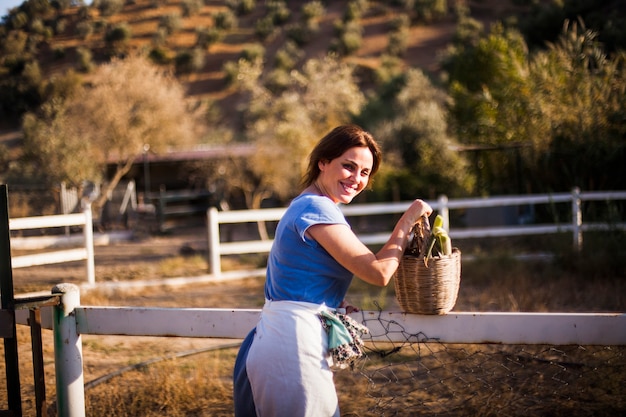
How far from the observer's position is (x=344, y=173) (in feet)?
7.34

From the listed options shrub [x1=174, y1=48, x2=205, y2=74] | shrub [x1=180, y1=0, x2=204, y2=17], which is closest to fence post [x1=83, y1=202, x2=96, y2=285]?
shrub [x1=174, y1=48, x2=205, y2=74]

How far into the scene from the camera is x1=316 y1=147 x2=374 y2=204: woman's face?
88.0 inches

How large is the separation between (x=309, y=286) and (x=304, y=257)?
103 mm

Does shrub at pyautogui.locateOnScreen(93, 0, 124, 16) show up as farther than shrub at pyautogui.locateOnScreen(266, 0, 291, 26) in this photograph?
No

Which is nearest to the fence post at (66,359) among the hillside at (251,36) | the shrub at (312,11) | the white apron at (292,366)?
the white apron at (292,366)

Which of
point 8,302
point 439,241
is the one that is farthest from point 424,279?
point 8,302

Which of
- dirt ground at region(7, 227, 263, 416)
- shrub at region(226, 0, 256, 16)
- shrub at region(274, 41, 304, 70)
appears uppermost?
shrub at region(226, 0, 256, 16)

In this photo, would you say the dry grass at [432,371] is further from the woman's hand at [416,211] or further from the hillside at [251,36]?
the hillside at [251,36]

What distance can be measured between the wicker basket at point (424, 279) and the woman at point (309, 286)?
159 mm

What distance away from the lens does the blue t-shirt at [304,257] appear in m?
2.09

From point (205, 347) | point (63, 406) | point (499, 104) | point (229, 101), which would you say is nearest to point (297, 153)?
point (499, 104)

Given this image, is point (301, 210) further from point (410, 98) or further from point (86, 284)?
point (410, 98)

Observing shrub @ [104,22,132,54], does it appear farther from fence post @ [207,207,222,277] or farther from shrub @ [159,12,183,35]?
fence post @ [207,207,222,277]

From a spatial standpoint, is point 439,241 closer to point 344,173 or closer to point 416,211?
point 416,211
